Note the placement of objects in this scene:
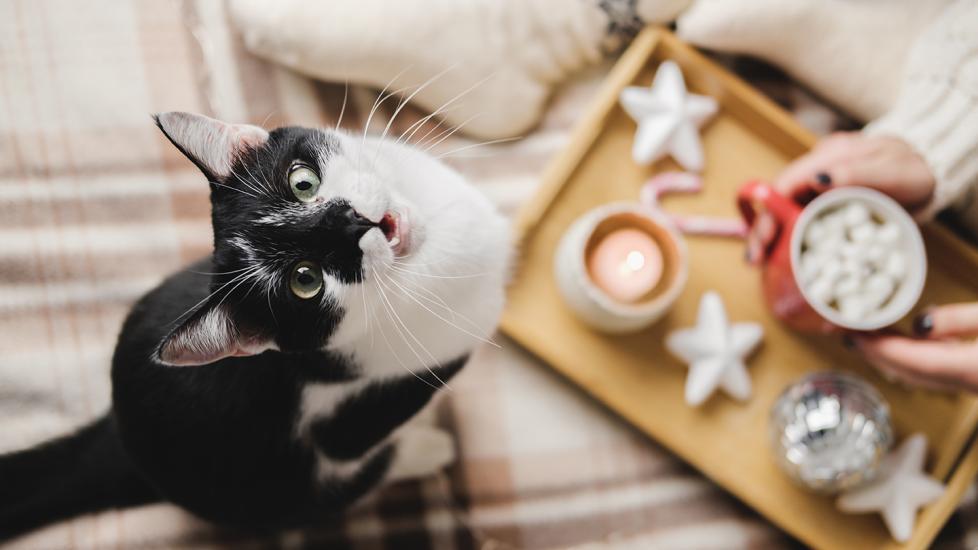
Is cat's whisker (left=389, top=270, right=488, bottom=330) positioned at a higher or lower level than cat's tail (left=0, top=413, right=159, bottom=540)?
higher

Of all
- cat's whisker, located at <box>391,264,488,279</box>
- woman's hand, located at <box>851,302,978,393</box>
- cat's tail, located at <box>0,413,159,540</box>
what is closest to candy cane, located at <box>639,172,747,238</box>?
woman's hand, located at <box>851,302,978,393</box>

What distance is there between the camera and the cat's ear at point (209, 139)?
57 centimetres

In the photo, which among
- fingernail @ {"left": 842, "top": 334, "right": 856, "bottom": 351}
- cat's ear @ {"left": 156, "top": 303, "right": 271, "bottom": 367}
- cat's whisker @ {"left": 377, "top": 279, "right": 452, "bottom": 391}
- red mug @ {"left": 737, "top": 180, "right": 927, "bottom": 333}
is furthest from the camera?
fingernail @ {"left": 842, "top": 334, "right": 856, "bottom": 351}

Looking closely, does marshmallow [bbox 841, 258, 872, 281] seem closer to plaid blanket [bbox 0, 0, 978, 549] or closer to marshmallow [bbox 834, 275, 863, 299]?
marshmallow [bbox 834, 275, 863, 299]

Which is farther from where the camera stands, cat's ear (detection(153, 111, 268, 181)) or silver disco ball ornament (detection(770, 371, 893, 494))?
silver disco ball ornament (detection(770, 371, 893, 494))

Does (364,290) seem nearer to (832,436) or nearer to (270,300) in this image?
(270,300)

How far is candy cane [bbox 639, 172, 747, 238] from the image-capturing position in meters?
0.96

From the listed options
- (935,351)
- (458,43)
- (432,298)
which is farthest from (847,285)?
(458,43)

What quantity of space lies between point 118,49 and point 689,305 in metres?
0.95

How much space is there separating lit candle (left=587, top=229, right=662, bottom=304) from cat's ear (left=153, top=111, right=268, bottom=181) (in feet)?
1.47

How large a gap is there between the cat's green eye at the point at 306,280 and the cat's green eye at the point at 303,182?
0.07 m

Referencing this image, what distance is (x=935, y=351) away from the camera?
82cm

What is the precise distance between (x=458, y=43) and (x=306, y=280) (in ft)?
1.71

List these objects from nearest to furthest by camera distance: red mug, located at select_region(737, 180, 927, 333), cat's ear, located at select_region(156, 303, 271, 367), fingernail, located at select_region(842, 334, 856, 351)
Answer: cat's ear, located at select_region(156, 303, 271, 367)
red mug, located at select_region(737, 180, 927, 333)
fingernail, located at select_region(842, 334, 856, 351)
